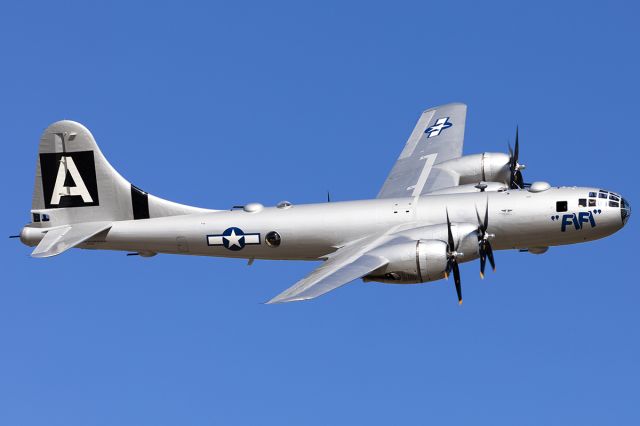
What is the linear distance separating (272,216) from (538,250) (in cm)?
962

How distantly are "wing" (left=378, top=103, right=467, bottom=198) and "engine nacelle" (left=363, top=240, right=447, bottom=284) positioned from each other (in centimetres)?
767

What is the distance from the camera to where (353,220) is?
1828 inches

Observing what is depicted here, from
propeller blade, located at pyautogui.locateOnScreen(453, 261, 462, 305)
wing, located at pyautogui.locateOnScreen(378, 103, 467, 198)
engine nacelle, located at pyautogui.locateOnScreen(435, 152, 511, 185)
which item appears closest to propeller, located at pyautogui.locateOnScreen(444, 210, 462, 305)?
propeller blade, located at pyautogui.locateOnScreen(453, 261, 462, 305)

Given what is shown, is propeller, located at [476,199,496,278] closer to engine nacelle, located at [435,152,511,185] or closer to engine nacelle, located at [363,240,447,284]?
engine nacelle, located at [363,240,447,284]

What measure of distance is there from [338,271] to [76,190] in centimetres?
1233

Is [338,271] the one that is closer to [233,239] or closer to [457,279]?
[457,279]

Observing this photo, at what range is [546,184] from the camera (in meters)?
46.1

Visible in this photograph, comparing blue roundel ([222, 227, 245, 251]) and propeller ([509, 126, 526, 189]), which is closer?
blue roundel ([222, 227, 245, 251])

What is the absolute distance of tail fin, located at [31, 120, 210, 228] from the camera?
48844 millimetres

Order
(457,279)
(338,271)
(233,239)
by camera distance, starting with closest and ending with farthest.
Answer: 1. (338,271)
2. (457,279)
3. (233,239)

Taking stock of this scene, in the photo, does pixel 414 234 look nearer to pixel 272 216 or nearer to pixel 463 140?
pixel 272 216

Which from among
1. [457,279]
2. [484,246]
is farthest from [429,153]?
[457,279]

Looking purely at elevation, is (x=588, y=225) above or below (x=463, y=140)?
below

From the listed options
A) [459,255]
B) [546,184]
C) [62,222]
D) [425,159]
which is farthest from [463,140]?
[62,222]
